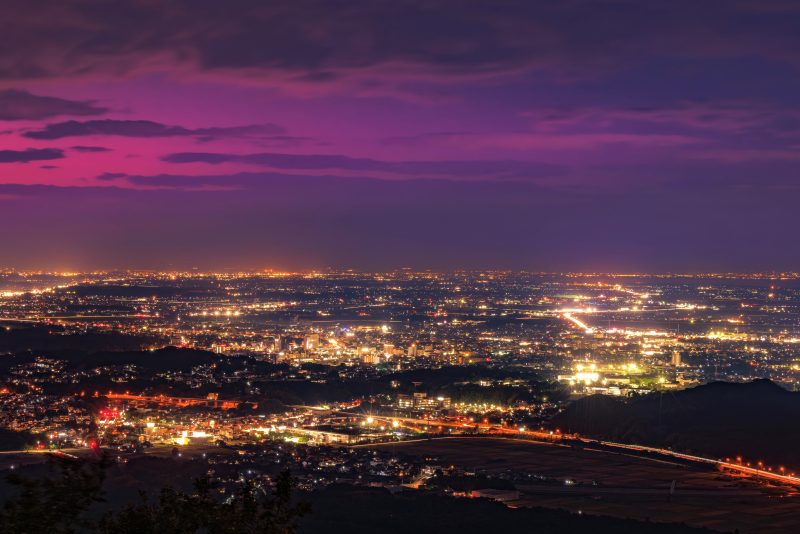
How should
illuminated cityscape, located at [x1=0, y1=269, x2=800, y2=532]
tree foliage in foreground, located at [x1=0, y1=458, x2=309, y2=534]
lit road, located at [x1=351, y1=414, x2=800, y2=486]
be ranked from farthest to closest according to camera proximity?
illuminated cityscape, located at [x1=0, y1=269, x2=800, y2=532] → lit road, located at [x1=351, y1=414, x2=800, y2=486] → tree foliage in foreground, located at [x1=0, y1=458, x2=309, y2=534]

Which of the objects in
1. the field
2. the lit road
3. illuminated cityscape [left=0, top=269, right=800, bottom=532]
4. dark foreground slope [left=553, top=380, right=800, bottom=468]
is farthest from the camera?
dark foreground slope [left=553, top=380, right=800, bottom=468]

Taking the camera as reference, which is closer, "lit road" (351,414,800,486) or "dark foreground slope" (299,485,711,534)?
"dark foreground slope" (299,485,711,534)

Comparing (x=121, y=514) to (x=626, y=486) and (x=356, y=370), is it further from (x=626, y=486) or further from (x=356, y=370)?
(x=356, y=370)

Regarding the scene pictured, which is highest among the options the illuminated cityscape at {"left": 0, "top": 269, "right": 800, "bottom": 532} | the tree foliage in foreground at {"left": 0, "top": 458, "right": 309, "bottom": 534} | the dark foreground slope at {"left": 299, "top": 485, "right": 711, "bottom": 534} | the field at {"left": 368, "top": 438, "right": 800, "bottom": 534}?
the tree foliage in foreground at {"left": 0, "top": 458, "right": 309, "bottom": 534}

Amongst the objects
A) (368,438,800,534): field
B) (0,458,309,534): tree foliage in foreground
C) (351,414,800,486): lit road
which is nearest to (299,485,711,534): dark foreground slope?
(368,438,800,534): field

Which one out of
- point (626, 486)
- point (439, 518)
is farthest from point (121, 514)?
point (626, 486)

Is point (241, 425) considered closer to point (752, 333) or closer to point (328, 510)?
point (328, 510)

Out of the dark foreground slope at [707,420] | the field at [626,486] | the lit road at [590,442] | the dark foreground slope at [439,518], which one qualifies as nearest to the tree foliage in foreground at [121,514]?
the dark foreground slope at [439,518]

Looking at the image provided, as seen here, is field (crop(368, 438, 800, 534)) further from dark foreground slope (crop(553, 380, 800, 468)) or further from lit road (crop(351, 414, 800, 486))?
dark foreground slope (crop(553, 380, 800, 468))

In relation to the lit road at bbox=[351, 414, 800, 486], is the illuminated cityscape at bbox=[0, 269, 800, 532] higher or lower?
higher
